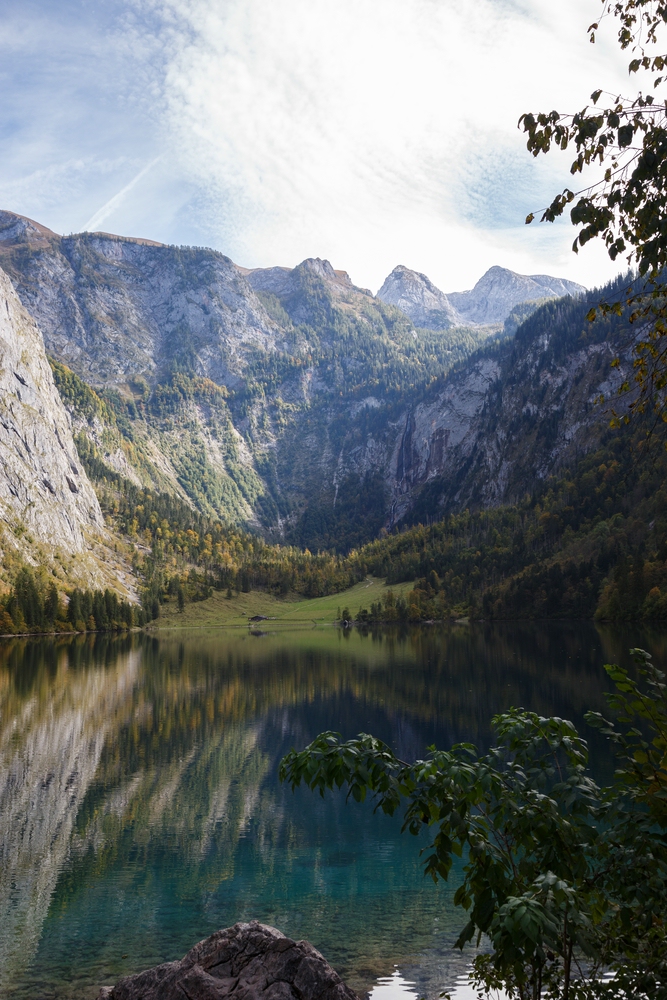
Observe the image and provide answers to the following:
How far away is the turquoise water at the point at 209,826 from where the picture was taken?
1675 cm

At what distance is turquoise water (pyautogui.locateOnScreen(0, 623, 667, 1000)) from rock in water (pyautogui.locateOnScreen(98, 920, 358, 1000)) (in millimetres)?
4699

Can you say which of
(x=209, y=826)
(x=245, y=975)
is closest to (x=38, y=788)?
(x=209, y=826)

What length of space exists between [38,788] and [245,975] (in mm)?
26689

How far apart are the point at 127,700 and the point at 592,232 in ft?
206

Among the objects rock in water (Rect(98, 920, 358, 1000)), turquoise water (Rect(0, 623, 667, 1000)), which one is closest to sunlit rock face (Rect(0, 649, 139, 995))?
turquoise water (Rect(0, 623, 667, 1000))

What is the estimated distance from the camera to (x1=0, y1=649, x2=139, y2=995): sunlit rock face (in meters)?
18.5

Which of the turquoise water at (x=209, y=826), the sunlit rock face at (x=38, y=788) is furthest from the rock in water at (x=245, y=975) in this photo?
the sunlit rock face at (x=38, y=788)

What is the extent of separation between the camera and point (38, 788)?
32500 millimetres

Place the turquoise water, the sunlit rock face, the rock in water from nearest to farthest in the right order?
the rock in water
the turquoise water
the sunlit rock face

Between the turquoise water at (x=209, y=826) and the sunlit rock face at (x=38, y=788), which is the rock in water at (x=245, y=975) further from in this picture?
the sunlit rock face at (x=38, y=788)

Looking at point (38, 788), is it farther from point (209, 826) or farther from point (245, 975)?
point (245, 975)

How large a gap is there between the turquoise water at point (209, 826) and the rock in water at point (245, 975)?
470 cm

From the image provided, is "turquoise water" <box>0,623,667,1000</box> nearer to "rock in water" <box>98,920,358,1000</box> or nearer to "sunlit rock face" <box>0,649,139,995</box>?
"sunlit rock face" <box>0,649,139,995</box>

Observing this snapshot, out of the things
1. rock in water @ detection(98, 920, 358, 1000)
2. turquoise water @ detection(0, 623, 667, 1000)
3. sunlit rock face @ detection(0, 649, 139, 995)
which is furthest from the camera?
sunlit rock face @ detection(0, 649, 139, 995)
